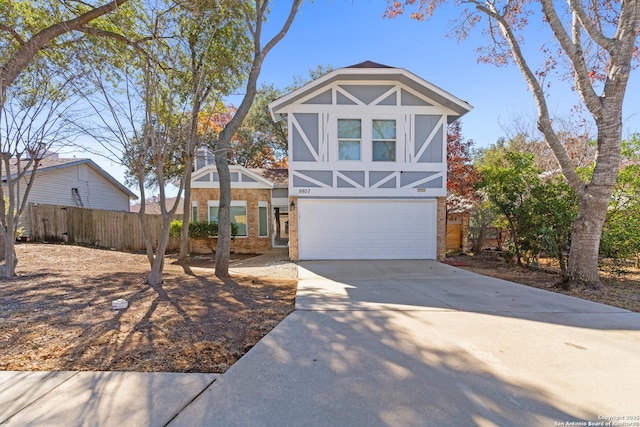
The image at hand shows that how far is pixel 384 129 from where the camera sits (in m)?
9.78

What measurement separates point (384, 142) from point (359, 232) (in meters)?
→ 3.08

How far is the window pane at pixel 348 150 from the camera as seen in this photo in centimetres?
970

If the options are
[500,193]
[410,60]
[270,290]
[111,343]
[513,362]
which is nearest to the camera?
[513,362]

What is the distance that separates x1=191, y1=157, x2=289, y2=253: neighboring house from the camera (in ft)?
42.5

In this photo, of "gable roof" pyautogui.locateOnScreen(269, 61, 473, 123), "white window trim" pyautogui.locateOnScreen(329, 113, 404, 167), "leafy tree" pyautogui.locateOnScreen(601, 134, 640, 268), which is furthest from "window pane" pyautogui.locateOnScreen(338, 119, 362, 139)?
"leafy tree" pyautogui.locateOnScreen(601, 134, 640, 268)

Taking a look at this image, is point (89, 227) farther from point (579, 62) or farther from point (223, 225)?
point (579, 62)

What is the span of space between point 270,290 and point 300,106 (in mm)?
6241

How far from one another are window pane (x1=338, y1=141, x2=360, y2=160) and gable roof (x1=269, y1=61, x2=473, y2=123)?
1.95 metres

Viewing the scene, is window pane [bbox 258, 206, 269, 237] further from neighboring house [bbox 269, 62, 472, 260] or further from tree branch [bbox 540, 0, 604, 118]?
tree branch [bbox 540, 0, 604, 118]

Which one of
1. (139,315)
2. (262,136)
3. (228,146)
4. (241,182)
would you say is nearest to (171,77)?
(228,146)

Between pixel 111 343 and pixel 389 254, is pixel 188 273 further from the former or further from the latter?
pixel 389 254

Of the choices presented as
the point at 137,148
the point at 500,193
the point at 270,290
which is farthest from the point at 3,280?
the point at 500,193

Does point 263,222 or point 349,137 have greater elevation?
point 349,137

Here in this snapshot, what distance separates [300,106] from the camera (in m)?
9.50
